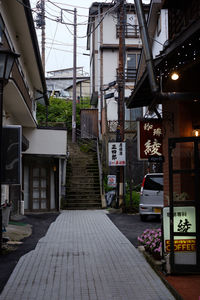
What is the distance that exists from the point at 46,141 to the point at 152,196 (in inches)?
245

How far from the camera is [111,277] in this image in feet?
21.0

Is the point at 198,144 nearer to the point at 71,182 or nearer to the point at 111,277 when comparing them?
the point at 111,277

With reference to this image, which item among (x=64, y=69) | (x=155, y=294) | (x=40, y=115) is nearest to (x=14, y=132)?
(x=155, y=294)

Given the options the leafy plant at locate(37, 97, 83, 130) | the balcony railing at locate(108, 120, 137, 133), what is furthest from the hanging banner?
the leafy plant at locate(37, 97, 83, 130)

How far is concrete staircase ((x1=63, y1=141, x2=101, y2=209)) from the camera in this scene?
64.7 feet

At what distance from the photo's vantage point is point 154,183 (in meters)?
14.7

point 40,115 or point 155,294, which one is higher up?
point 40,115

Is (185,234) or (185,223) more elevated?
(185,223)

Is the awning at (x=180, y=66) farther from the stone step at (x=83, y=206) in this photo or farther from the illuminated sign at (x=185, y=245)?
the stone step at (x=83, y=206)

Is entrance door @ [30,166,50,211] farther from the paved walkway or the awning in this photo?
the awning

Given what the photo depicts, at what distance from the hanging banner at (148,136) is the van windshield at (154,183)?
19.7 ft

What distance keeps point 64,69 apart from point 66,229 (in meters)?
45.1

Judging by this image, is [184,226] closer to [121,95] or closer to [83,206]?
[121,95]

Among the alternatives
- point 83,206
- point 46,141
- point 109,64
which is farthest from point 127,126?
point 46,141
